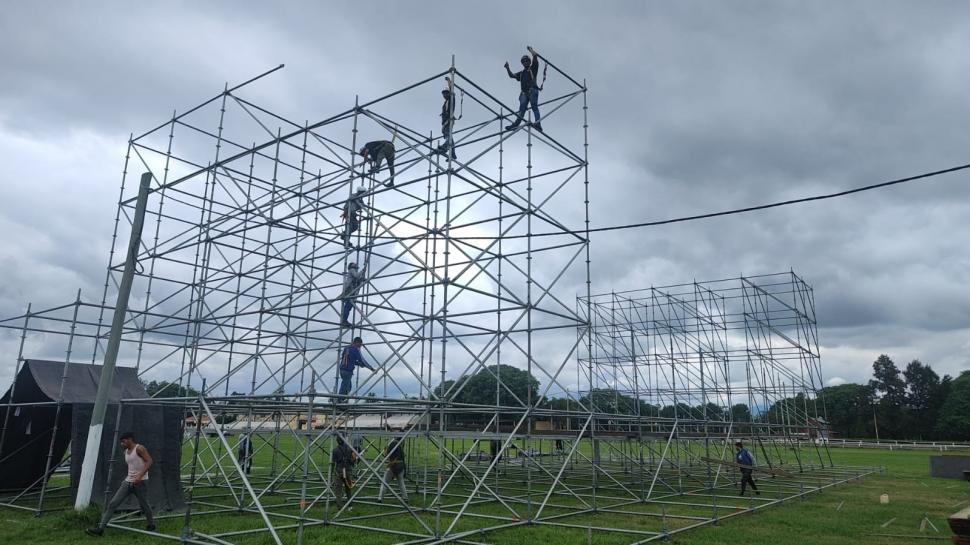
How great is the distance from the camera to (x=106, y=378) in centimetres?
1018

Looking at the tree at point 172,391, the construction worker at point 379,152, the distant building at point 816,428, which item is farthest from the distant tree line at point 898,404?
the construction worker at point 379,152

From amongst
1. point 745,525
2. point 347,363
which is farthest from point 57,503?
point 745,525

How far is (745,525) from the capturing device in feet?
37.1

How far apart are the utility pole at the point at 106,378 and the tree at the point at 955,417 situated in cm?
7130

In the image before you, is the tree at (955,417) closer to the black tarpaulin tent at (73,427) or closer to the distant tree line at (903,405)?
the distant tree line at (903,405)

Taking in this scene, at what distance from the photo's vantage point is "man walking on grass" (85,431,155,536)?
31.7 ft

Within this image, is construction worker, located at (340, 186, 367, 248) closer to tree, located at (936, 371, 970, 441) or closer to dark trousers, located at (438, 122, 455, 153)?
dark trousers, located at (438, 122, 455, 153)

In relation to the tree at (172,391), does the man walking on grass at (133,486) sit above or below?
below

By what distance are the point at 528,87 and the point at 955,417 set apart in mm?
66323

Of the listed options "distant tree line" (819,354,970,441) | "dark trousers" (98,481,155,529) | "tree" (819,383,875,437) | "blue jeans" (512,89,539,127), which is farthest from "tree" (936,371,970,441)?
"dark trousers" (98,481,155,529)

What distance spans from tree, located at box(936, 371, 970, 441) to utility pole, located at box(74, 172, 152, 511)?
71300mm

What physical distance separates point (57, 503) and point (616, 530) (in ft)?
34.6

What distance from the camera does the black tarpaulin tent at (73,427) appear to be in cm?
1119

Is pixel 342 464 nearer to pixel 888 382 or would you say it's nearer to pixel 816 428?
pixel 816 428
